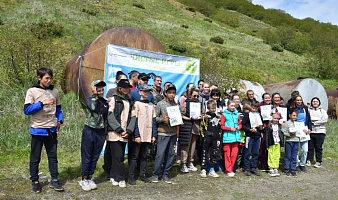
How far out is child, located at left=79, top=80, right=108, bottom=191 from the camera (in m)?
4.87

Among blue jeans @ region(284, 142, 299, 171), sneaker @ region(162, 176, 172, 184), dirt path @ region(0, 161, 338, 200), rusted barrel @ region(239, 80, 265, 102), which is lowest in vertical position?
dirt path @ region(0, 161, 338, 200)

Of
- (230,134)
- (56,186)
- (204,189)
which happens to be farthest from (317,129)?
(56,186)

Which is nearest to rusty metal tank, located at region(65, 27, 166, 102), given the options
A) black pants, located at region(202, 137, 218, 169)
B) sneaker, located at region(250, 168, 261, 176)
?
black pants, located at region(202, 137, 218, 169)

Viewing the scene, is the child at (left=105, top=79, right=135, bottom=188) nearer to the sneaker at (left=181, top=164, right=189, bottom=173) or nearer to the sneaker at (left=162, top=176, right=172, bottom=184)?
the sneaker at (left=162, top=176, right=172, bottom=184)

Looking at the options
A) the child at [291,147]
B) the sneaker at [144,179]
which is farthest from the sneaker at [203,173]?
the child at [291,147]

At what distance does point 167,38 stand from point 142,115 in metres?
19.2

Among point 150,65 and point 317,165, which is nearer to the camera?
point 317,165

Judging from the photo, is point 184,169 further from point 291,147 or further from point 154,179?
point 291,147

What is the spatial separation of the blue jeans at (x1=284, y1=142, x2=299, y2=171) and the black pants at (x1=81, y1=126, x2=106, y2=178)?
418cm

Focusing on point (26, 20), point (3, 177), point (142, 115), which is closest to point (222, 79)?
point (142, 115)

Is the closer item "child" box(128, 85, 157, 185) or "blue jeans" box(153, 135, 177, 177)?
"child" box(128, 85, 157, 185)

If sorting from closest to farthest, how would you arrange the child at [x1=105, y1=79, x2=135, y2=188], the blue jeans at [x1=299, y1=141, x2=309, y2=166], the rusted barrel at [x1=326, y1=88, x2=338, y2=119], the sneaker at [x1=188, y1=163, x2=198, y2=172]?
1. the child at [x1=105, y1=79, x2=135, y2=188]
2. the sneaker at [x1=188, y1=163, x2=198, y2=172]
3. the blue jeans at [x1=299, y1=141, x2=309, y2=166]
4. the rusted barrel at [x1=326, y1=88, x2=338, y2=119]

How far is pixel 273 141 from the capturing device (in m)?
6.77

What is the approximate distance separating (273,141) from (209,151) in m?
1.56
